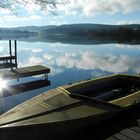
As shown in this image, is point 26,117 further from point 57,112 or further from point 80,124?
point 80,124

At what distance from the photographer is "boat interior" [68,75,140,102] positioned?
9688mm

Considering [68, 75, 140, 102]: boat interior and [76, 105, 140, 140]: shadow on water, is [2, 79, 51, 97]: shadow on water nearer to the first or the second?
[68, 75, 140, 102]: boat interior

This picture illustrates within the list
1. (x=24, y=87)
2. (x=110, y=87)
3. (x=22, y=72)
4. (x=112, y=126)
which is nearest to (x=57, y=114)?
(x=112, y=126)

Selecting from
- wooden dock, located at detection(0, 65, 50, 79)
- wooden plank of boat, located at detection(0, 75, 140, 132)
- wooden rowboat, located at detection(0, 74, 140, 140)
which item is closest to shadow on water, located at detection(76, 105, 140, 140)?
wooden rowboat, located at detection(0, 74, 140, 140)

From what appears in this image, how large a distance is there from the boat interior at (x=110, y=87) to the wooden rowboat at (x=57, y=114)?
0.21 ft

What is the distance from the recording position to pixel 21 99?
14016mm

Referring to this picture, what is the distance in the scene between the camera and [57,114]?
7316mm

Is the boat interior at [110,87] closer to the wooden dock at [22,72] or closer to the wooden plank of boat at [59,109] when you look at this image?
the wooden plank of boat at [59,109]

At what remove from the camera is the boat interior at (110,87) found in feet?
31.8

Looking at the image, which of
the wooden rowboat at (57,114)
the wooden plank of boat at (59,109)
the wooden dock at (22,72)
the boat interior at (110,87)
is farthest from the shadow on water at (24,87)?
the wooden plank of boat at (59,109)

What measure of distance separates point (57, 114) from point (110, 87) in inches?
156

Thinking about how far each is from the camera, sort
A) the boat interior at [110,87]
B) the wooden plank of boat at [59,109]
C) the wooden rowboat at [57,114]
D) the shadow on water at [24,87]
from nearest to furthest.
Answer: the wooden rowboat at [57,114]
the wooden plank of boat at [59,109]
the boat interior at [110,87]
the shadow on water at [24,87]

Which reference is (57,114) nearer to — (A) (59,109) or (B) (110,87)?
(A) (59,109)

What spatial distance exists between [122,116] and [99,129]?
3.32ft
